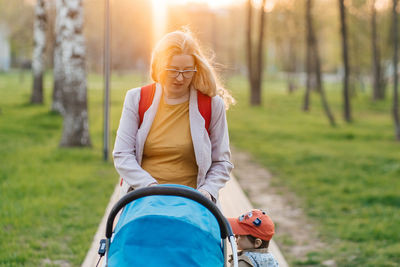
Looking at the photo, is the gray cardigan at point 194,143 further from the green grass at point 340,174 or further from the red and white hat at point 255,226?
the green grass at point 340,174

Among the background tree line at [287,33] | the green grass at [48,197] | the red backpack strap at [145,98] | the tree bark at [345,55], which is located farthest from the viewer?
the background tree line at [287,33]

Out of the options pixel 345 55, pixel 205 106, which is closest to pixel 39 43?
pixel 345 55

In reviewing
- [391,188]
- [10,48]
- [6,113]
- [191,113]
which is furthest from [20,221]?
[10,48]

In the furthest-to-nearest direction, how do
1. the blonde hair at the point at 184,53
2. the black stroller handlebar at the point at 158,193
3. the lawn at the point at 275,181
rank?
1. the lawn at the point at 275,181
2. the blonde hair at the point at 184,53
3. the black stroller handlebar at the point at 158,193

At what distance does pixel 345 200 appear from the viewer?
831 centimetres

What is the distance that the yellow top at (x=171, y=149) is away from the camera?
3.52 metres

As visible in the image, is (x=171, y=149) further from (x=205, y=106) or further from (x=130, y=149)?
(x=205, y=106)

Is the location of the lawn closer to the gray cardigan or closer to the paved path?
the paved path

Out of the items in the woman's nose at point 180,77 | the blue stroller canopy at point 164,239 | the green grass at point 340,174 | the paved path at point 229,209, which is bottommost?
the green grass at point 340,174

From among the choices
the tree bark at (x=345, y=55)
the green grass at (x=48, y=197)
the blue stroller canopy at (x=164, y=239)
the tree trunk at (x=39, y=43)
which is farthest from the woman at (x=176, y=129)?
the tree trunk at (x=39, y=43)

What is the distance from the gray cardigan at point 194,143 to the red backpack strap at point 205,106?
0.08ft

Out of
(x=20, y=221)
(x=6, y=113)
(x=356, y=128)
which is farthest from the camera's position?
(x=356, y=128)

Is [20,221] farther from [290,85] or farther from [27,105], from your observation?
[290,85]

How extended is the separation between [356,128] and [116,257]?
56.0 ft
